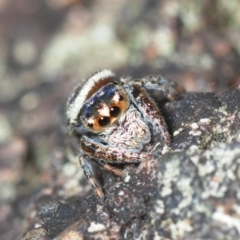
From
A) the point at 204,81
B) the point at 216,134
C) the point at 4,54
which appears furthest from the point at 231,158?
the point at 4,54

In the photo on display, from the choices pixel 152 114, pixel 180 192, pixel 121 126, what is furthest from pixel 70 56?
Result: pixel 180 192

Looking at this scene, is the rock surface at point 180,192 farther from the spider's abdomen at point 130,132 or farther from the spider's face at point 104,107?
the spider's face at point 104,107

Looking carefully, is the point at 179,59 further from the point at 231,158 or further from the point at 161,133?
the point at 231,158

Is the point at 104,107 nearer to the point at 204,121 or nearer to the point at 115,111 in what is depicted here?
the point at 115,111

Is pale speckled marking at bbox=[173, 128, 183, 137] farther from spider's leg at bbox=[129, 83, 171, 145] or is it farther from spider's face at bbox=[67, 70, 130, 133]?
spider's face at bbox=[67, 70, 130, 133]

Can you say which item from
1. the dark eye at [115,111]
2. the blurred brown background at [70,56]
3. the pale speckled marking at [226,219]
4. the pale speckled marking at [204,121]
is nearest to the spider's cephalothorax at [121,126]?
the dark eye at [115,111]

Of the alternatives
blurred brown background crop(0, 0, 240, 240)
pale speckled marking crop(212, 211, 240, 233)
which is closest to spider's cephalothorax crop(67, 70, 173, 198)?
pale speckled marking crop(212, 211, 240, 233)
